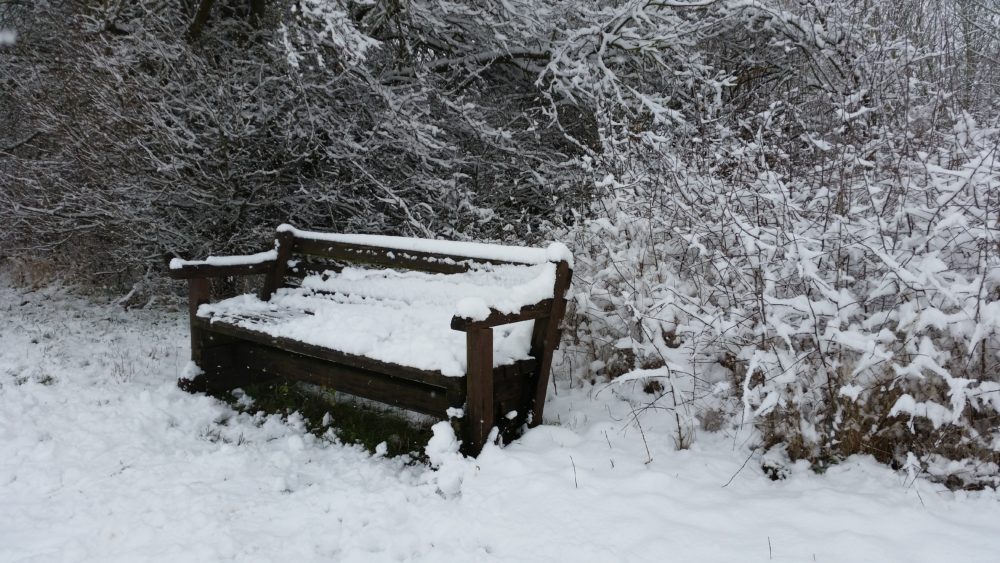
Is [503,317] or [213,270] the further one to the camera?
[213,270]

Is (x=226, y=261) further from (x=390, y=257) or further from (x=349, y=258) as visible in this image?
(x=390, y=257)

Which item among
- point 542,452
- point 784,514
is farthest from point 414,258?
point 784,514

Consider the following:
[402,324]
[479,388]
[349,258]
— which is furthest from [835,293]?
[349,258]

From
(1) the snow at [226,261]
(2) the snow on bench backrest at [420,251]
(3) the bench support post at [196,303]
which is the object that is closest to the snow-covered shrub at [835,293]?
(2) the snow on bench backrest at [420,251]

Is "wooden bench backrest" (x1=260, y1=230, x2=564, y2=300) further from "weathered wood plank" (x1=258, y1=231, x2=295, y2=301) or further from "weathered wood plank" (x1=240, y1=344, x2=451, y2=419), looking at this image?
"weathered wood plank" (x1=240, y1=344, x2=451, y2=419)

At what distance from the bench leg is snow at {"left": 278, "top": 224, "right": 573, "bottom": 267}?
21.5 inches

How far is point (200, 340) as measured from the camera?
427 centimetres

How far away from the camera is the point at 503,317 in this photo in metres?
2.89

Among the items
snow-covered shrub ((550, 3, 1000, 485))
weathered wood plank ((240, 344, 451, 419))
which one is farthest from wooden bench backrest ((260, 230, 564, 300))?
snow-covered shrub ((550, 3, 1000, 485))

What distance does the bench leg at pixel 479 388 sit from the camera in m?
2.91

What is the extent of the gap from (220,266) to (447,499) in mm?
2581

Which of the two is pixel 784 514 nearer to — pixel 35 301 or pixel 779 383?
pixel 779 383

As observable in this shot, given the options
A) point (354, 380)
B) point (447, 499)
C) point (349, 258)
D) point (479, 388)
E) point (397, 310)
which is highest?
point (349, 258)

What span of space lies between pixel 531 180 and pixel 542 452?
13.6 feet
